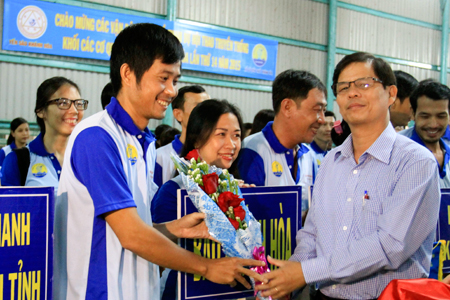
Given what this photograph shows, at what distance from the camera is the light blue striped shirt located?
187cm

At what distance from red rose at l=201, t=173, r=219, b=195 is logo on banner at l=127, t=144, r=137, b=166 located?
0.35m

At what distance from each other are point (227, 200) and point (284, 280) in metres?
0.46

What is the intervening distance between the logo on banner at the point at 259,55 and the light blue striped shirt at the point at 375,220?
9.49 meters

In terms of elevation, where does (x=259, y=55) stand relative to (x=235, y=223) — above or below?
above

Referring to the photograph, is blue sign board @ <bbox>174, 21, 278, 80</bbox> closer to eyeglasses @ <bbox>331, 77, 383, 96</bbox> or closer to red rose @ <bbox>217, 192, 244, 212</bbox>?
eyeglasses @ <bbox>331, 77, 383, 96</bbox>

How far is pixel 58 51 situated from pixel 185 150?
23.5ft

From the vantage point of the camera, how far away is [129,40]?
1983 millimetres

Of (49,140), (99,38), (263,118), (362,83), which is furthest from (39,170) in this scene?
(99,38)

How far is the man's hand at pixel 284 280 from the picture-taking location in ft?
6.75

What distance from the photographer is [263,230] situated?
8.05ft

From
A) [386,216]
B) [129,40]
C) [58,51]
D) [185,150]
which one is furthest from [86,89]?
[386,216]

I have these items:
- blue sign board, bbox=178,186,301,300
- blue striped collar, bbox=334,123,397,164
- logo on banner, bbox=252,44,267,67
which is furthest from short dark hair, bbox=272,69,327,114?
logo on banner, bbox=252,44,267,67

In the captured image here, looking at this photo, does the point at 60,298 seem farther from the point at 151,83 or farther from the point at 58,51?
the point at 58,51

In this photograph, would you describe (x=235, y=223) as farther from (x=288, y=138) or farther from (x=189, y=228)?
(x=288, y=138)
